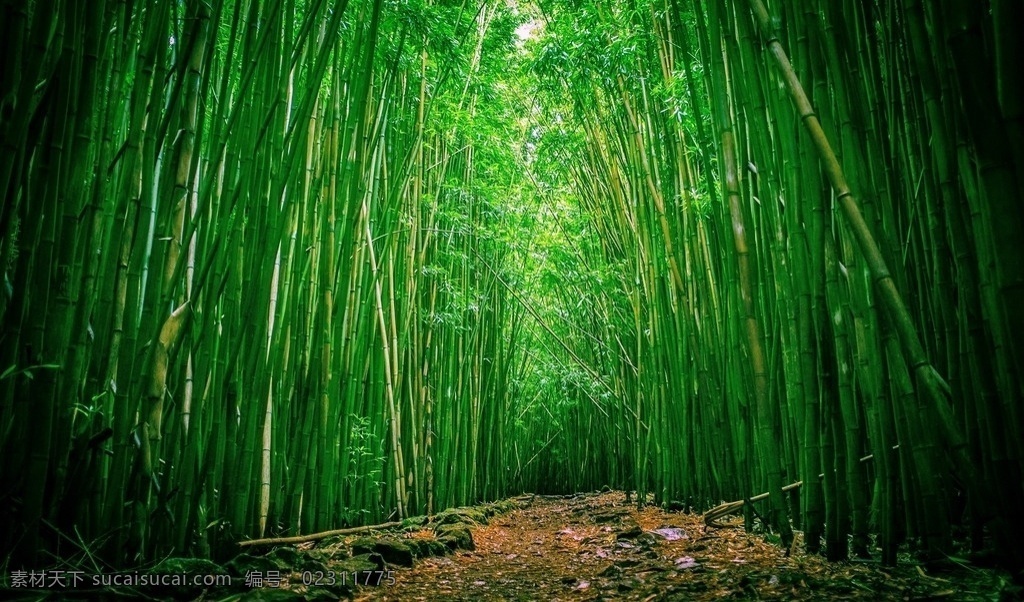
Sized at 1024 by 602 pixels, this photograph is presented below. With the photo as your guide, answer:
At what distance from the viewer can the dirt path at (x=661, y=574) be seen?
3.39ft

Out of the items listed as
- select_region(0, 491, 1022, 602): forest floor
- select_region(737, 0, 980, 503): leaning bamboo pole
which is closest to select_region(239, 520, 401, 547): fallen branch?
select_region(0, 491, 1022, 602): forest floor

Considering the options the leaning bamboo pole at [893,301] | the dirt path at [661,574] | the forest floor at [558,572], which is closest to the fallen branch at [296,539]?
the forest floor at [558,572]

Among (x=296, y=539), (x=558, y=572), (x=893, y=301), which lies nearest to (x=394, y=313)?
(x=296, y=539)

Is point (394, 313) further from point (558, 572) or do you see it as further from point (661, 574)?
point (661, 574)

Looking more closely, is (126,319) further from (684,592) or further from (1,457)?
(684,592)

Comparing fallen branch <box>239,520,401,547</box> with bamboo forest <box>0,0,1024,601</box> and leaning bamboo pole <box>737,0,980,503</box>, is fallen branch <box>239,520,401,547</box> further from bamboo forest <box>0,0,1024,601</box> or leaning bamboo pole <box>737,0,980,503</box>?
leaning bamboo pole <box>737,0,980,503</box>

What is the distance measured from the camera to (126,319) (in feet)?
4.09

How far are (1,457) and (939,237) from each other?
68.8 inches

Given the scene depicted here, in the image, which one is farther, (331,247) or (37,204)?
(331,247)

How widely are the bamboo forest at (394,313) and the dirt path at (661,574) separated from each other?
0.6 inches

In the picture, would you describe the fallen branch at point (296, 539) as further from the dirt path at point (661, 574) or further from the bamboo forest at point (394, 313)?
the dirt path at point (661, 574)

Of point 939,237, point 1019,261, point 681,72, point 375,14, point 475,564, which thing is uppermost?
point 681,72

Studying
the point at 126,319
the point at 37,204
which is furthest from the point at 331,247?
the point at 37,204

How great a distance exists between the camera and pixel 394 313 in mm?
3049
